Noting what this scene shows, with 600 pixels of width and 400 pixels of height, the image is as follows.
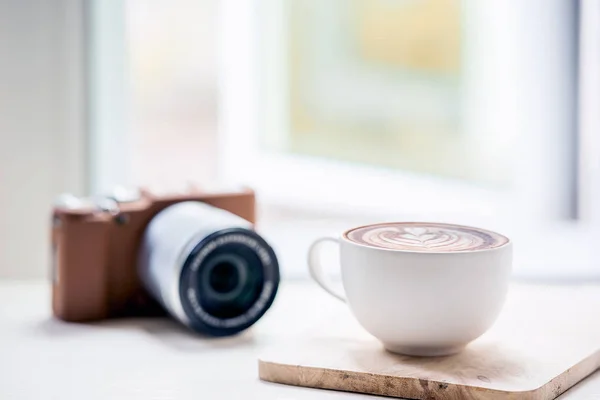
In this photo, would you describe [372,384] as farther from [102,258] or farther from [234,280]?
[102,258]

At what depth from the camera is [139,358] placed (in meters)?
0.67

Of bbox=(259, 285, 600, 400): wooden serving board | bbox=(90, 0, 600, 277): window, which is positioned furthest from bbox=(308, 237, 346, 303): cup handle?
bbox=(90, 0, 600, 277): window

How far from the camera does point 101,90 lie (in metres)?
0.99

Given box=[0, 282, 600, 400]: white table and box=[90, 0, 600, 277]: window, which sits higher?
box=[90, 0, 600, 277]: window

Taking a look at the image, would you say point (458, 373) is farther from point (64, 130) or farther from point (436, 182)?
point (436, 182)

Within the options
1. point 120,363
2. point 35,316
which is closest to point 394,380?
point 120,363

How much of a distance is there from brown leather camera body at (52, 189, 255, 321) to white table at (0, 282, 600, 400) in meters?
0.02

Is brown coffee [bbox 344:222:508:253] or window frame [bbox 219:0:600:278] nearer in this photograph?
brown coffee [bbox 344:222:508:253]

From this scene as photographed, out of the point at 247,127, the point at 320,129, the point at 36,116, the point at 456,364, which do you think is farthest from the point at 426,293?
the point at 320,129

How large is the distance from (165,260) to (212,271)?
4cm

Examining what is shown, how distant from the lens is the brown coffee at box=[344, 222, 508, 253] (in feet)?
1.97

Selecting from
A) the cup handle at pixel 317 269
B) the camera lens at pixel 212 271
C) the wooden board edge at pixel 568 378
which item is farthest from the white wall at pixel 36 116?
the wooden board edge at pixel 568 378

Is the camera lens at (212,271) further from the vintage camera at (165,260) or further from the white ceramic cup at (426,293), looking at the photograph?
the white ceramic cup at (426,293)

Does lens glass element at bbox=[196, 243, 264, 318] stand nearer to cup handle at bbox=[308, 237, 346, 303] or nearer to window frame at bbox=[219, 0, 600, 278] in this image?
cup handle at bbox=[308, 237, 346, 303]
